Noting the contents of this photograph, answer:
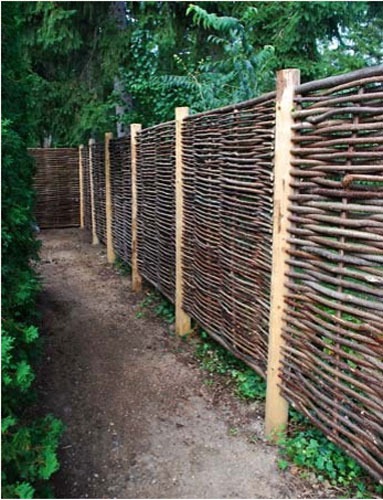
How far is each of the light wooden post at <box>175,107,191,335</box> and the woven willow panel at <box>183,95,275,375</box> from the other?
0.29 ft

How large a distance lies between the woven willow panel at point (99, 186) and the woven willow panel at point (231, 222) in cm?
387

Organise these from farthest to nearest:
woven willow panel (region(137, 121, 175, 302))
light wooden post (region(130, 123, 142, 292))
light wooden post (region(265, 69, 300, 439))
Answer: light wooden post (region(130, 123, 142, 292)) < woven willow panel (region(137, 121, 175, 302)) < light wooden post (region(265, 69, 300, 439))

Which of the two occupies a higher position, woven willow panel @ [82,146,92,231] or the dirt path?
woven willow panel @ [82,146,92,231]

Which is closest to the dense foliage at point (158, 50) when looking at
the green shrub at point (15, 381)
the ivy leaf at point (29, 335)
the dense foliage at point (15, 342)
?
the dense foliage at point (15, 342)

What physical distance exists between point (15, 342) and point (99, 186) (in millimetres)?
6155

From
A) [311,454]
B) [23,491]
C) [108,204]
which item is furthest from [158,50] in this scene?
[23,491]

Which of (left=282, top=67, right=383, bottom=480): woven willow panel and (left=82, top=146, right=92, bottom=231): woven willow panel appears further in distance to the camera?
(left=82, top=146, right=92, bottom=231): woven willow panel

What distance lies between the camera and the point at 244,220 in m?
2.76

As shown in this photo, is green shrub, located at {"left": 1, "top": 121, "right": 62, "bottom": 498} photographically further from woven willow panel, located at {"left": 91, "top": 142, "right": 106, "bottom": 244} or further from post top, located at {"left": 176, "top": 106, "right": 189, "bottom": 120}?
woven willow panel, located at {"left": 91, "top": 142, "right": 106, "bottom": 244}

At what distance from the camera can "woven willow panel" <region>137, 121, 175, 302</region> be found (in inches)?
160

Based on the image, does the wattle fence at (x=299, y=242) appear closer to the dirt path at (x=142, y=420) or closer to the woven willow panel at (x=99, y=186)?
the dirt path at (x=142, y=420)

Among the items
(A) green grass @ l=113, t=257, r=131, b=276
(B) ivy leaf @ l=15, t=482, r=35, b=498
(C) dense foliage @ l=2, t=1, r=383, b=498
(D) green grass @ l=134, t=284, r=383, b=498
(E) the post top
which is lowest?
(D) green grass @ l=134, t=284, r=383, b=498

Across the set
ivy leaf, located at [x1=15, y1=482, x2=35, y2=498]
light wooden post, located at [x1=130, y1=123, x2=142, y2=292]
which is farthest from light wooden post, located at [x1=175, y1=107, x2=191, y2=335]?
ivy leaf, located at [x1=15, y1=482, x2=35, y2=498]

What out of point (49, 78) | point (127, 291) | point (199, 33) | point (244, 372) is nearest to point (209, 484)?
point (244, 372)
